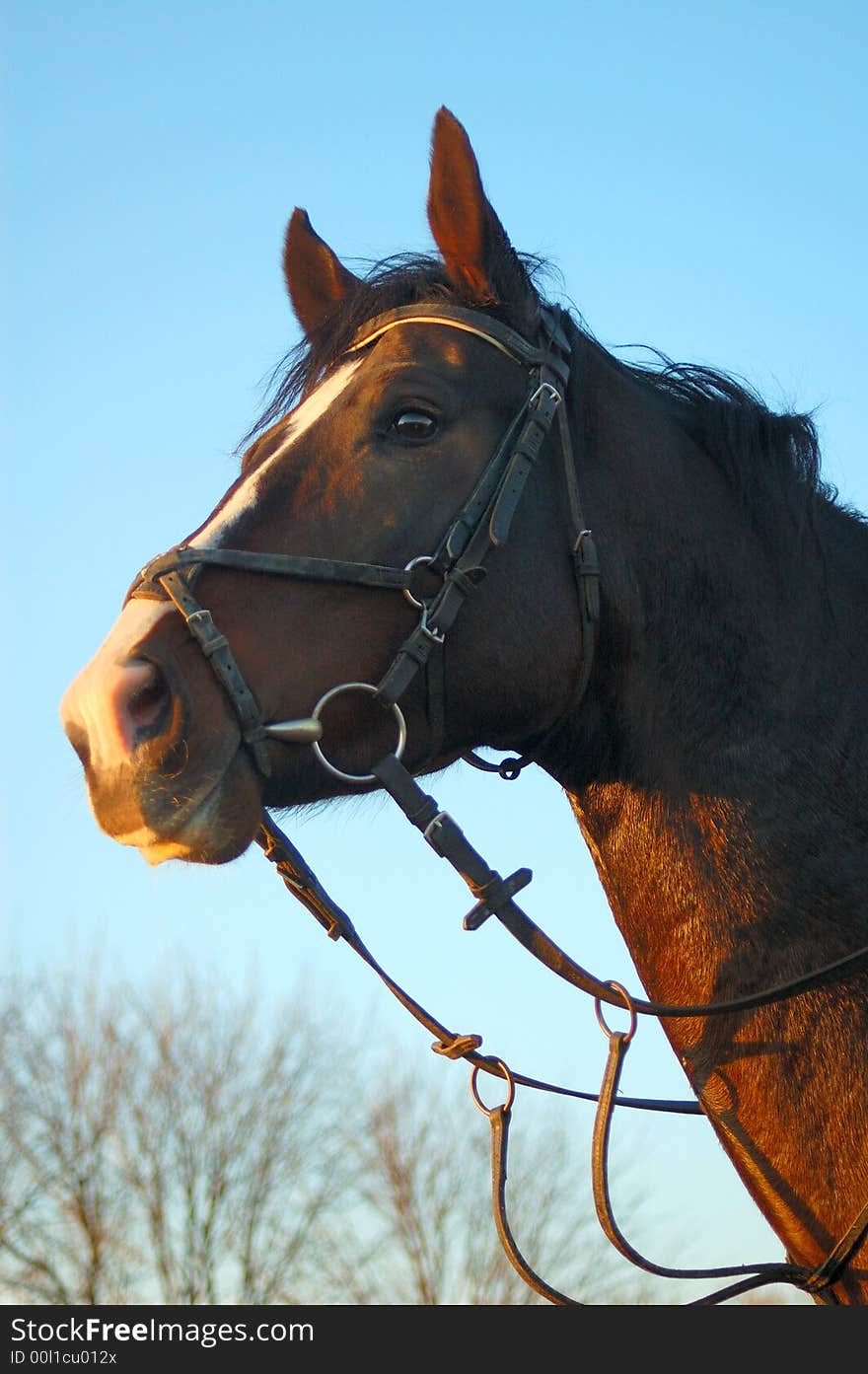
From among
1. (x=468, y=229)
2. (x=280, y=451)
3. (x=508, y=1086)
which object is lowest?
(x=508, y=1086)

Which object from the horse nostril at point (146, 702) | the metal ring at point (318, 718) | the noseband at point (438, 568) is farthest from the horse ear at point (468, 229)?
the horse nostril at point (146, 702)

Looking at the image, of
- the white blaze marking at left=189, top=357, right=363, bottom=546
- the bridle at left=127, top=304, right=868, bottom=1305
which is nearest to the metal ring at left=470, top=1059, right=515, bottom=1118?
the bridle at left=127, top=304, right=868, bottom=1305

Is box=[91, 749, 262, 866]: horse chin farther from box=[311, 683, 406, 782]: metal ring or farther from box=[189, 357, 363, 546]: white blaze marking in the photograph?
box=[189, 357, 363, 546]: white blaze marking

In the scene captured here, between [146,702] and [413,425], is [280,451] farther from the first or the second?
[146,702]

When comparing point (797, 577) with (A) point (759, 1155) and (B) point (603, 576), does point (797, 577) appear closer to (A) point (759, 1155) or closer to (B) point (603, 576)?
(B) point (603, 576)

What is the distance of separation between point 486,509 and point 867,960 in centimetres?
149

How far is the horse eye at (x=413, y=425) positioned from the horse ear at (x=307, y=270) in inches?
42.6

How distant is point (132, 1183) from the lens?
66.3 feet

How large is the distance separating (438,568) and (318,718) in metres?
0.51

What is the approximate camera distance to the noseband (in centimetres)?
334

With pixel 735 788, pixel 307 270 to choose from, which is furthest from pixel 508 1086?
pixel 307 270

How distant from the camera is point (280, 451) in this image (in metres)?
3.64

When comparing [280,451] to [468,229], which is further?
[468,229]
